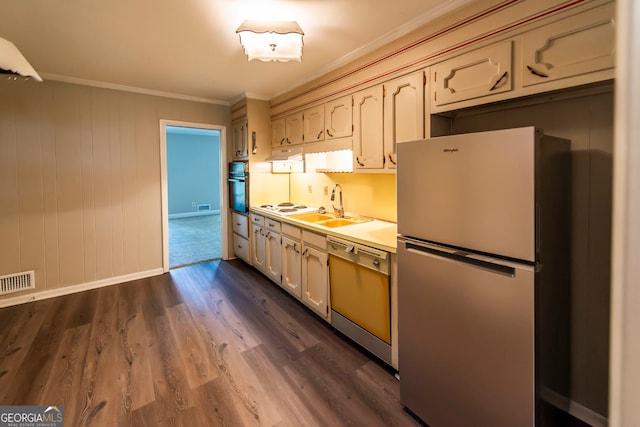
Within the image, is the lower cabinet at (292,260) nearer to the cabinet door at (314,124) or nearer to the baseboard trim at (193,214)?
the cabinet door at (314,124)

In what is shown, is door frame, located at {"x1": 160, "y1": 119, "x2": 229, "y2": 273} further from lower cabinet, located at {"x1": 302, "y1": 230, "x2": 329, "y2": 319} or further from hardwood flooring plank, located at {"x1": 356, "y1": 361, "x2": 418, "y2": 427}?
hardwood flooring plank, located at {"x1": 356, "y1": 361, "x2": 418, "y2": 427}

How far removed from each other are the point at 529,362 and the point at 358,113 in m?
2.12

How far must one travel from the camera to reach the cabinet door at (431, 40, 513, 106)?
1657 millimetres

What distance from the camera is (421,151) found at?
1.60 metres

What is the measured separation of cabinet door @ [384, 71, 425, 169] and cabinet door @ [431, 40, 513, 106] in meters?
0.12

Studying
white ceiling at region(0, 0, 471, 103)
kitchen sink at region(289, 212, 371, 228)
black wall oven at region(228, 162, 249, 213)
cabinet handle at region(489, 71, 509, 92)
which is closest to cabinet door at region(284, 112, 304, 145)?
white ceiling at region(0, 0, 471, 103)

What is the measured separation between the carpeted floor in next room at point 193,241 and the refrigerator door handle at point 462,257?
12.5ft

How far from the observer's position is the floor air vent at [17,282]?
3.14m

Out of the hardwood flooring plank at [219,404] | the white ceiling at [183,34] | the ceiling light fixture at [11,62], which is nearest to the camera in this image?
the ceiling light fixture at [11,62]

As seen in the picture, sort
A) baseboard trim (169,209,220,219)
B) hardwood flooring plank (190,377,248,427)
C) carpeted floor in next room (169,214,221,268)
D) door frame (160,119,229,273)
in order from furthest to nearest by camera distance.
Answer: baseboard trim (169,209,220,219)
carpeted floor in next room (169,214,221,268)
door frame (160,119,229,273)
hardwood flooring plank (190,377,248,427)

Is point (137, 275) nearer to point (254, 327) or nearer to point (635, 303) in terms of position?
point (254, 327)

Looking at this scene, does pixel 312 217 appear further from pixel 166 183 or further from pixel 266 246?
pixel 166 183

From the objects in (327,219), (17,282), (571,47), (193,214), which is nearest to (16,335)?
(17,282)

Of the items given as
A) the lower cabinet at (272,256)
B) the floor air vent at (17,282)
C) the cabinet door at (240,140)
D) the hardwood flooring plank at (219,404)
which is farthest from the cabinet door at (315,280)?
the floor air vent at (17,282)
